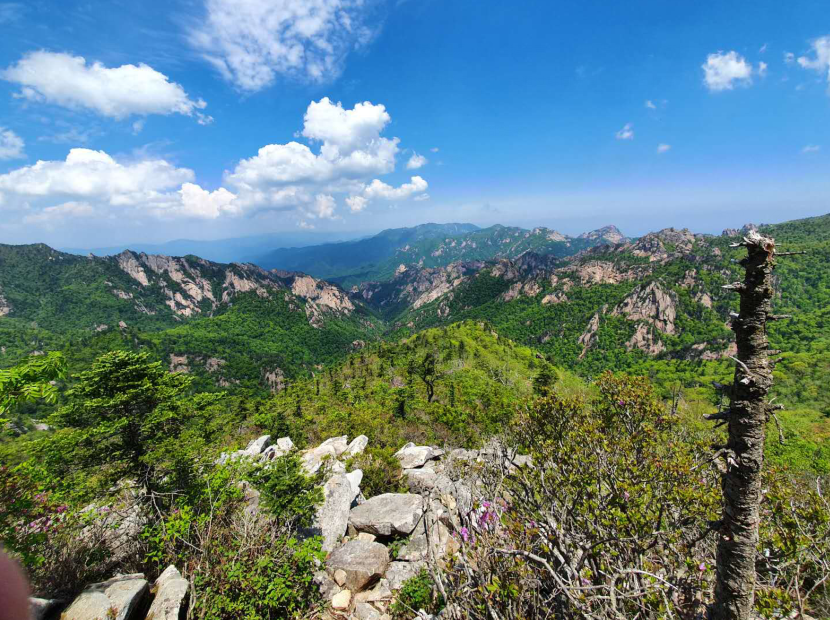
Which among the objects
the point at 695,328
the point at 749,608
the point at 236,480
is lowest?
the point at 695,328

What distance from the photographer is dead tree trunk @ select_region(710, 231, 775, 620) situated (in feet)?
15.2

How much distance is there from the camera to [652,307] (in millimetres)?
164000

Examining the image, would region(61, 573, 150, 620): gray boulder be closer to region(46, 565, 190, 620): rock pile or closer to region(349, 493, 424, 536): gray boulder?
region(46, 565, 190, 620): rock pile

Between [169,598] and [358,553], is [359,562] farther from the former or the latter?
[169,598]

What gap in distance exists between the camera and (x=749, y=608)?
4824mm

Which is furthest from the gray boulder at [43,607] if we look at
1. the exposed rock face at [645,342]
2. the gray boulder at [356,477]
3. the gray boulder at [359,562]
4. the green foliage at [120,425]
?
the exposed rock face at [645,342]

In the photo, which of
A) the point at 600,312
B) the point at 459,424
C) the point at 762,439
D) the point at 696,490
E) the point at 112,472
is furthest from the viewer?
the point at 600,312

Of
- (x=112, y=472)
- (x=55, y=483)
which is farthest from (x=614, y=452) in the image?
(x=112, y=472)

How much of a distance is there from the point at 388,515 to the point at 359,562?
3.38 meters

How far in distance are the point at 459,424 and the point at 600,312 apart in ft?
551

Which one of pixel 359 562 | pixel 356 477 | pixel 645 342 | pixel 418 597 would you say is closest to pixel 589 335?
pixel 645 342

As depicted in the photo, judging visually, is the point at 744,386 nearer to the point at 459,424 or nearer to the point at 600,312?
the point at 459,424

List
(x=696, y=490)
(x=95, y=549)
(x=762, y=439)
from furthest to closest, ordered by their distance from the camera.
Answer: (x=95, y=549) → (x=696, y=490) → (x=762, y=439)

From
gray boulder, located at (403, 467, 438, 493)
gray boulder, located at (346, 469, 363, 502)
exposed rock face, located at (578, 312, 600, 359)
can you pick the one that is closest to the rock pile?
gray boulder, located at (346, 469, 363, 502)
